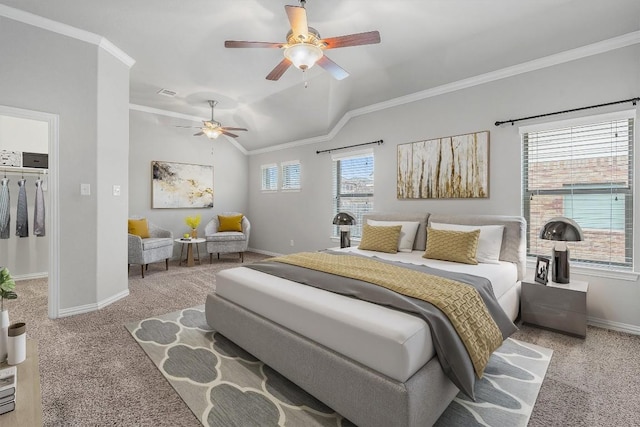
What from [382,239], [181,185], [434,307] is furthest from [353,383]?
[181,185]

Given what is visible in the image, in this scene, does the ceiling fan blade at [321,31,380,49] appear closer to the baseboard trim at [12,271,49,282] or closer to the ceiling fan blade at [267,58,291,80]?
the ceiling fan blade at [267,58,291,80]

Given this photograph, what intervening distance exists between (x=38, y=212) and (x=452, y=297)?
228 inches

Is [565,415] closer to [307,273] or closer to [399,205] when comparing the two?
[307,273]

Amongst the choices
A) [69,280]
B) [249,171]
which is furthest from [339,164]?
[69,280]

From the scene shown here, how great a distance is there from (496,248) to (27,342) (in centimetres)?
392

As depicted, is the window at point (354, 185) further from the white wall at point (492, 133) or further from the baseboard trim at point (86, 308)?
the baseboard trim at point (86, 308)

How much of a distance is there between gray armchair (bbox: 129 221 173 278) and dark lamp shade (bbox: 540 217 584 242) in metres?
5.21

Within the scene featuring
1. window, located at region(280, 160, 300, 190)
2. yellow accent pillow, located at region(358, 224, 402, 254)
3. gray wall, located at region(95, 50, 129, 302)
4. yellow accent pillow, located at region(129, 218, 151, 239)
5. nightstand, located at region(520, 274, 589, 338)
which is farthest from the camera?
window, located at region(280, 160, 300, 190)

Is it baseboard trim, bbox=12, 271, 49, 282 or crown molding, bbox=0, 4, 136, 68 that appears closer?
crown molding, bbox=0, 4, 136, 68

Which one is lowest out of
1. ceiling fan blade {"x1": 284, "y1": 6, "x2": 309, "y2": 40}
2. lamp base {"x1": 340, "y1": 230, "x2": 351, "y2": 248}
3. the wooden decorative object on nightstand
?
the wooden decorative object on nightstand

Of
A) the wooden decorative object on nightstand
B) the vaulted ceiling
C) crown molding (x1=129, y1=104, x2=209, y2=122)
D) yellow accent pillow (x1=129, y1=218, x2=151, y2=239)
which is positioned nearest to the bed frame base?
the wooden decorative object on nightstand

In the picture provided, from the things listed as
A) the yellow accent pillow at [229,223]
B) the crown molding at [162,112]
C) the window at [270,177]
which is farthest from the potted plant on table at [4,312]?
the window at [270,177]

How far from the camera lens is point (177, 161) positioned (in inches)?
242

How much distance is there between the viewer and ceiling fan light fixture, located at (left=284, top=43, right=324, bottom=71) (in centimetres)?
244
